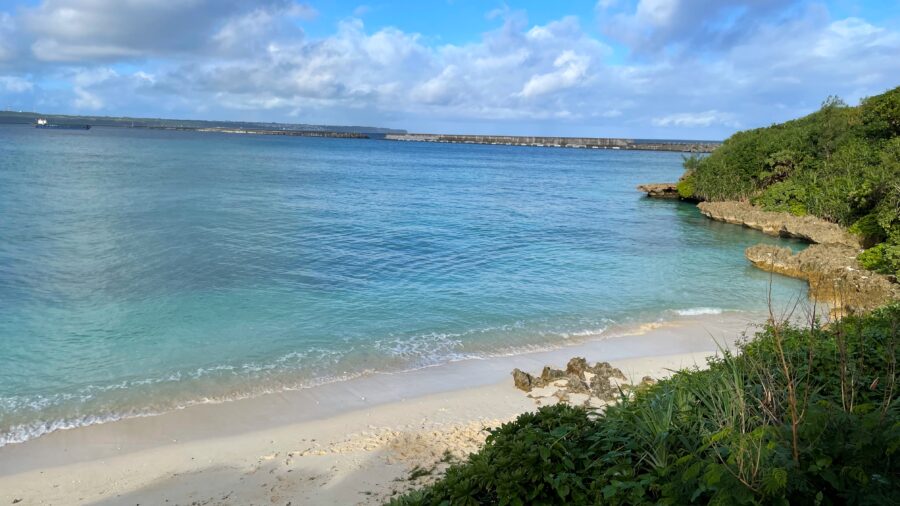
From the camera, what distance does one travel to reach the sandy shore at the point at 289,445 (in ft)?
29.1

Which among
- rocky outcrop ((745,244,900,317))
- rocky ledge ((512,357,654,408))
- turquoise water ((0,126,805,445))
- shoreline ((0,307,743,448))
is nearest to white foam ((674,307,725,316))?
shoreline ((0,307,743,448))

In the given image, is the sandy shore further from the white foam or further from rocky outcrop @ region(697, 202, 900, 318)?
rocky outcrop @ region(697, 202, 900, 318)

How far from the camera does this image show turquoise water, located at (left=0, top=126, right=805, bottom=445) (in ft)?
45.3

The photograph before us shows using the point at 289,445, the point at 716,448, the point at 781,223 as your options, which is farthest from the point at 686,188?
the point at 716,448

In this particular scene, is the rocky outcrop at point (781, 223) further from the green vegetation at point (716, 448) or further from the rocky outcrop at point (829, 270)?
the green vegetation at point (716, 448)

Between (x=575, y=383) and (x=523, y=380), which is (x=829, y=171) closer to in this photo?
(x=575, y=383)

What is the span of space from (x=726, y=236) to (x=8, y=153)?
89147mm

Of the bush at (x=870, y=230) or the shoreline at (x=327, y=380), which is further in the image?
the bush at (x=870, y=230)

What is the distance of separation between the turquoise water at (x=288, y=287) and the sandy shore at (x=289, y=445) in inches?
31.7

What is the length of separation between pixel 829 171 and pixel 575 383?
3359 cm

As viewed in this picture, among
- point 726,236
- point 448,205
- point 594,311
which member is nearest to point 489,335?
point 594,311

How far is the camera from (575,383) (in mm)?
12727

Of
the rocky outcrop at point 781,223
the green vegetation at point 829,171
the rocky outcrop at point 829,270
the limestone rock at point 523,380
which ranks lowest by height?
the limestone rock at point 523,380

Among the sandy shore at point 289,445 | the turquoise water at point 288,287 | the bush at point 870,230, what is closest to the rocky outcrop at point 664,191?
the turquoise water at point 288,287
